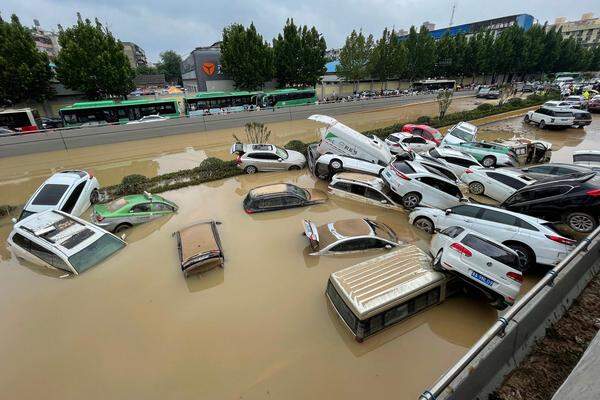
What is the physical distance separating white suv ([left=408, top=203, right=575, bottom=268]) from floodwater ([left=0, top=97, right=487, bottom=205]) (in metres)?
15.4

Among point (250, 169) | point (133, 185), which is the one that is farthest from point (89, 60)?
point (250, 169)

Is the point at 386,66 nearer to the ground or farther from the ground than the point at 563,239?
farther from the ground

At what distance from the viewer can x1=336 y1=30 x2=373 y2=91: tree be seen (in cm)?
4688

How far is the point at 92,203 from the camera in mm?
12203

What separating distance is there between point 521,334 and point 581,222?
6558 millimetres

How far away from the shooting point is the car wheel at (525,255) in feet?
24.2

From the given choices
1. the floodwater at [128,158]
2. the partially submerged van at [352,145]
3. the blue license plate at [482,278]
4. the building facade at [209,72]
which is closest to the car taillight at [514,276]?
the blue license plate at [482,278]

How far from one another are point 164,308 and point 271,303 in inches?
102

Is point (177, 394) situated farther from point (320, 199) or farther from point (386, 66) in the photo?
point (386, 66)

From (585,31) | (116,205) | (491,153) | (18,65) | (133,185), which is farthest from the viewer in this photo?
(585,31)

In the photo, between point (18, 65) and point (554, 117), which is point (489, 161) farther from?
point (18, 65)

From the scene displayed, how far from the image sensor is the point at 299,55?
42.4 meters

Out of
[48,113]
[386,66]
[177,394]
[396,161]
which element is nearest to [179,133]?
[48,113]

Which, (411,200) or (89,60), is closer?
(411,200)
